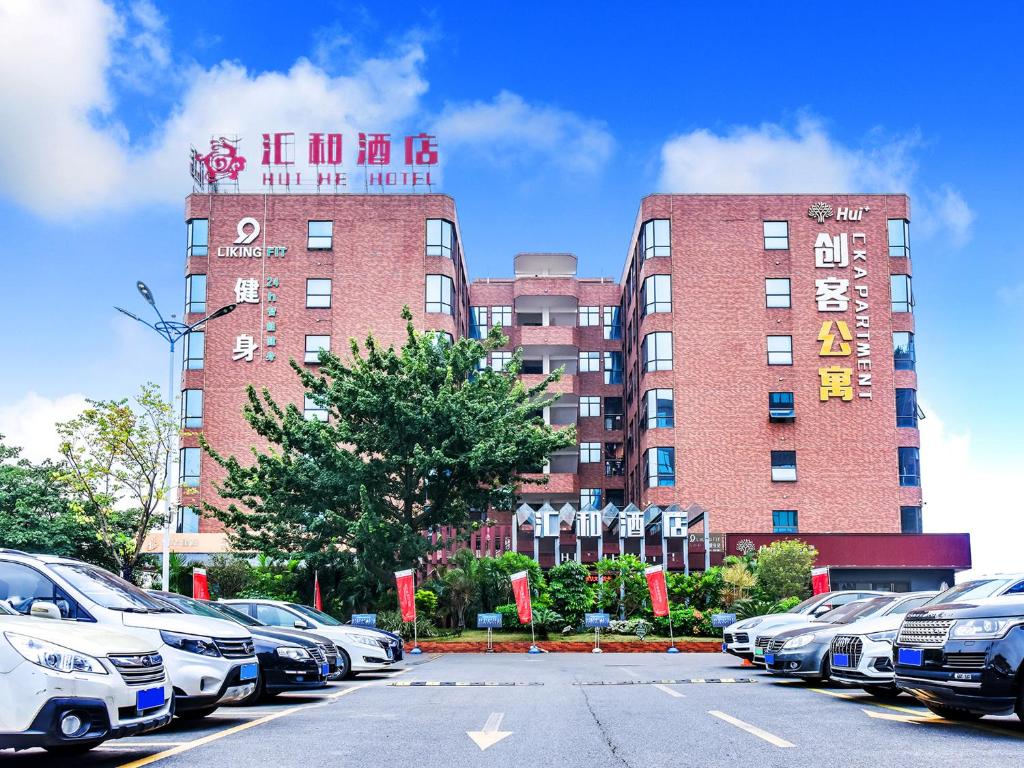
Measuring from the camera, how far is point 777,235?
178ft

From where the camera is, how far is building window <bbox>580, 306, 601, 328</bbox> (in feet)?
228

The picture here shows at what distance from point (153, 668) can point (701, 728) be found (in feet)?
17.4

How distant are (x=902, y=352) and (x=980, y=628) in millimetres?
44322

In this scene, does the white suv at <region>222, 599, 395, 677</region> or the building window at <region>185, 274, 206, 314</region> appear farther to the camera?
the building window at <region>185, 274, 206, 314</region>

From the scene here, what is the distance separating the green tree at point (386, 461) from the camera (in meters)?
34.2

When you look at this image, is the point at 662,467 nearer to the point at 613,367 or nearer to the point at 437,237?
the point at 613,367

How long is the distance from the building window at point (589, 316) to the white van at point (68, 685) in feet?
200

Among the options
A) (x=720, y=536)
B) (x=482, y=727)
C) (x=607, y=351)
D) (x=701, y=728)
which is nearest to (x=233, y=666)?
(x=482, y=727)

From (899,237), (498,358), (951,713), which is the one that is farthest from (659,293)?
(951,713)

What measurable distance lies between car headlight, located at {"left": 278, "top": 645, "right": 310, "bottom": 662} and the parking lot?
23.7 inches

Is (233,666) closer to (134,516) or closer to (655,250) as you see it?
(134,516)

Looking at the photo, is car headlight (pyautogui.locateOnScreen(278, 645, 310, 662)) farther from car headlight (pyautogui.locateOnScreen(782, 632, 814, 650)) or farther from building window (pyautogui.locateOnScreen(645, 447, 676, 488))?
building window (pyautogui.locateOnScreen(645, 447, 676, 488))

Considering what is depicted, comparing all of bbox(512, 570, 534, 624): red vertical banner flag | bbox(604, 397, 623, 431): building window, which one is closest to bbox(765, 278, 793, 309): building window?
bbox(604, 397, 623, 431): building window

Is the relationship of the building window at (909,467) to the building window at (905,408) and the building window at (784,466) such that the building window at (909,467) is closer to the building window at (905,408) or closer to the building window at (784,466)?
the building window at (905,408)
